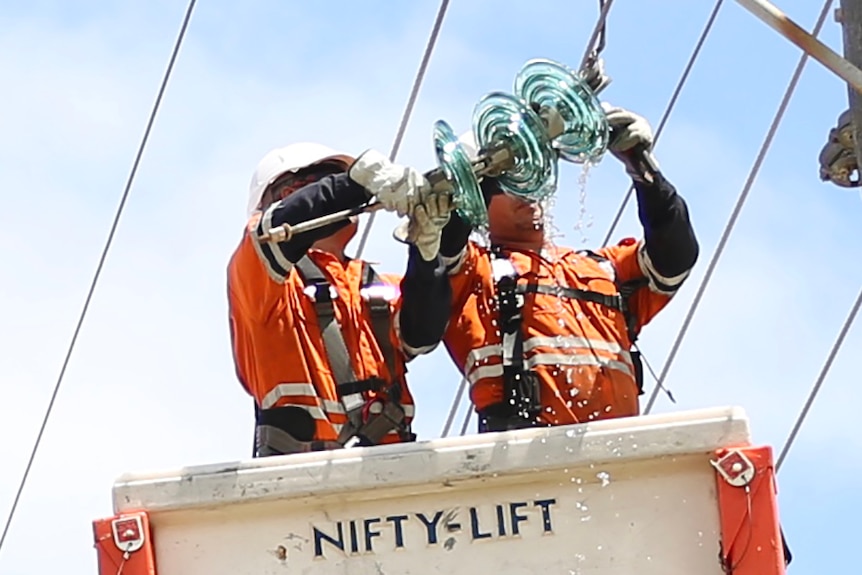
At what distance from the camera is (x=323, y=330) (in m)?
5.04

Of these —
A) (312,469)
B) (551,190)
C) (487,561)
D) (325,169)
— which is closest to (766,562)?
(487,561)

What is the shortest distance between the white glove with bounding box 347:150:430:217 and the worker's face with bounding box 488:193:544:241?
74 cm

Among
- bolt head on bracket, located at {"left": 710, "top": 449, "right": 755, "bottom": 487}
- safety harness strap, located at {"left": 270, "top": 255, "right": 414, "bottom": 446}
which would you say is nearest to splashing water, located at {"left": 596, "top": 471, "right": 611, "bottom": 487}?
bolt head on bracket, located at {"left": 710, "top": 449, "right": 755, "bottom": 487}

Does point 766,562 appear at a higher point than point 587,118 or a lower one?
lower

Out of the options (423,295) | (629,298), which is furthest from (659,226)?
(423,295)

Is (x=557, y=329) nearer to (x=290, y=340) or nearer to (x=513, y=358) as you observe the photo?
(x=513, y=358)

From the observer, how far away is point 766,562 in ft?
12.2

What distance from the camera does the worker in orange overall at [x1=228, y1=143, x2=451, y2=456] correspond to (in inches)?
192

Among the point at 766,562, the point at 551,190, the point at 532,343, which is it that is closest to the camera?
the point at 766,562

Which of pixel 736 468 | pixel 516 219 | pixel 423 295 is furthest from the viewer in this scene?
pixel 516 219

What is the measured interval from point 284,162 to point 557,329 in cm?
85

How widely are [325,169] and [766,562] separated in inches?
80.3

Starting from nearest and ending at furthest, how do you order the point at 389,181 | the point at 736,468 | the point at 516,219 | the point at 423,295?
the point at 736,468 → the point at 389,181 → the point at 423,295 → the point at 516,219

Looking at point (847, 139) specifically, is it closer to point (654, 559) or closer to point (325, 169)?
point (325, 169)
